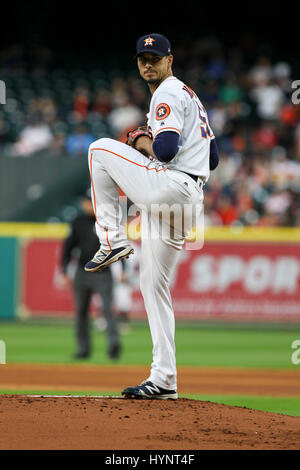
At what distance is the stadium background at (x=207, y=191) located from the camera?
640 inches

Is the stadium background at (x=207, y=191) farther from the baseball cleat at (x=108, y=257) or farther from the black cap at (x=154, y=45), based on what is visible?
the black cap at (x=154, y=45)

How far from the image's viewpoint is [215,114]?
65.3 ft

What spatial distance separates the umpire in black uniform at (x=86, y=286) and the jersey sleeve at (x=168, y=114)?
5.57 meters

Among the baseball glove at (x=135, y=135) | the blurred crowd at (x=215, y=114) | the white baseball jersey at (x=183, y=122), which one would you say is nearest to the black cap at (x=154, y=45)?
the white baseball jersey at (x=183, y=122)

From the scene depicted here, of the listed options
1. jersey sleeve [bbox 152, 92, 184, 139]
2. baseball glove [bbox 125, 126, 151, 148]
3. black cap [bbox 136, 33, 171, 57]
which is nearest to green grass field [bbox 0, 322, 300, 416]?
baseball glove [bbox 125, 126, 151, 148]

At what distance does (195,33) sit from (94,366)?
1507cm

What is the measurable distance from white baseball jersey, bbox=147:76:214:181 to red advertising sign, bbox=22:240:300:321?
424 inches

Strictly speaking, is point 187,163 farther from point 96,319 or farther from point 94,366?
point 96,319

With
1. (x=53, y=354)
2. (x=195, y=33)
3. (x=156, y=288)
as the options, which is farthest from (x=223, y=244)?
(x=156, y=288)

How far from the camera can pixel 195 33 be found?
24000 mm

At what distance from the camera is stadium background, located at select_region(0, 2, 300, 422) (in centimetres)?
1625

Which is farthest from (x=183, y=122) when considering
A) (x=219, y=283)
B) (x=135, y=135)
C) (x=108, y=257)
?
(x=219, y=283)

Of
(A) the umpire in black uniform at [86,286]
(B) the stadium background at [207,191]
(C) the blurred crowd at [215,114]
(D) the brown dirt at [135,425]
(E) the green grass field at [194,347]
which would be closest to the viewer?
(D) the brown dirt at [135,425]

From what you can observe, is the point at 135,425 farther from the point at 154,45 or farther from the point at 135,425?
the point at 154,45
